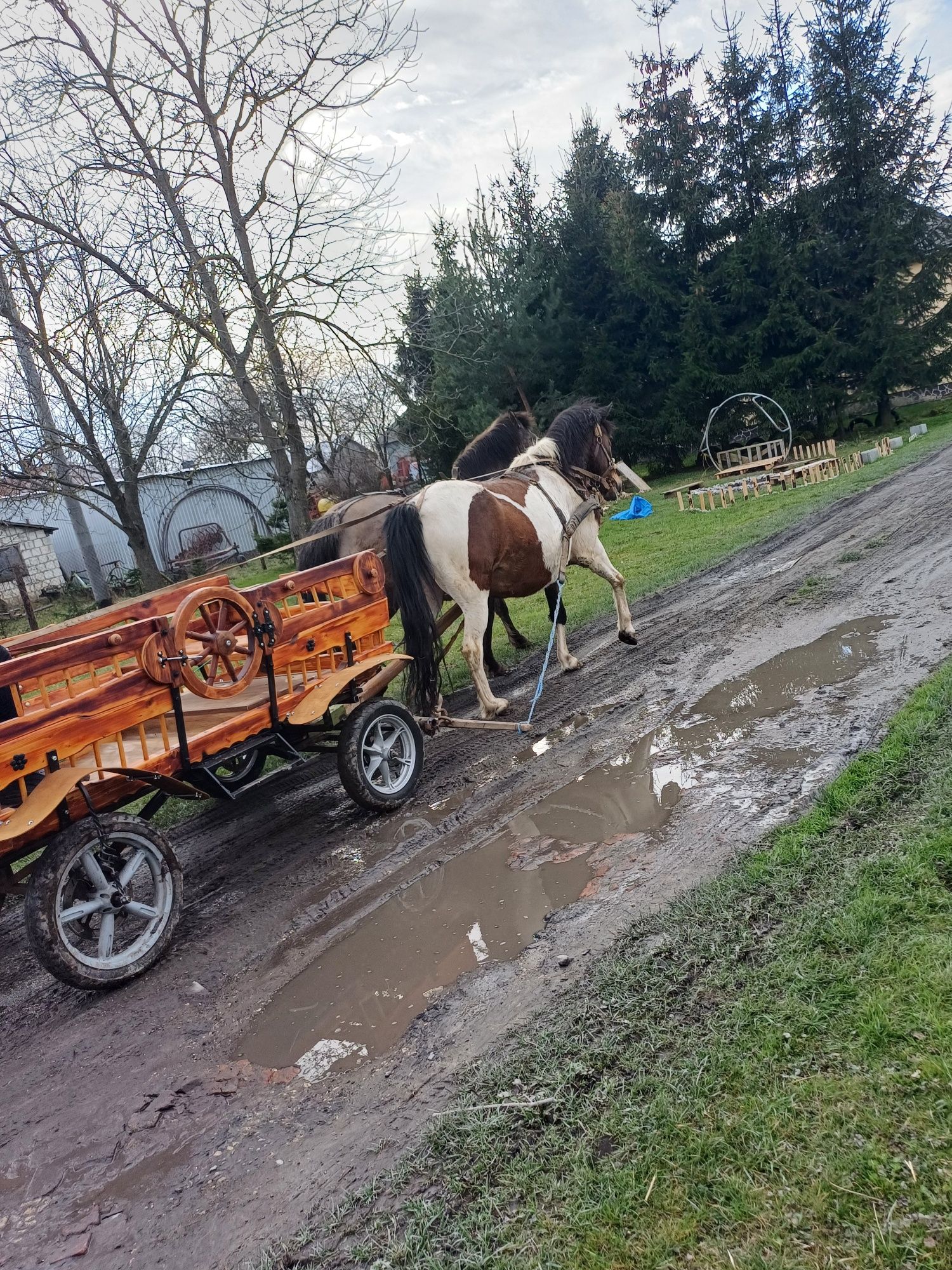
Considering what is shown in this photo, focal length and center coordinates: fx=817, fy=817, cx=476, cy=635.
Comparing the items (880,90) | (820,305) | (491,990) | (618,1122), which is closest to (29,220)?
(491,990)

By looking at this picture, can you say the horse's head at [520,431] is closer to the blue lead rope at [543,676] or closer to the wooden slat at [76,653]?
the blue lead rope at [543,676]

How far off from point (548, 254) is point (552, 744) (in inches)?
851

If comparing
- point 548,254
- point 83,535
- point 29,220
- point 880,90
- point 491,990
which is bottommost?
point 491,990

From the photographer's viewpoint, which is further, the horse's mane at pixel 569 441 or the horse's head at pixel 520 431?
the horse's head at pixel 520 431

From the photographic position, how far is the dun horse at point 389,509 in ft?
22.6

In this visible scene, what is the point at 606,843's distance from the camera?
393 centimetres

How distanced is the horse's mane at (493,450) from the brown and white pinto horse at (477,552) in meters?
0.53

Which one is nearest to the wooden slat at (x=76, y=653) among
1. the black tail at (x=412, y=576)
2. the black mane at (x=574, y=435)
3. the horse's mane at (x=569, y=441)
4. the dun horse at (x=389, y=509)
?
the black tail at (x=412, y=576)

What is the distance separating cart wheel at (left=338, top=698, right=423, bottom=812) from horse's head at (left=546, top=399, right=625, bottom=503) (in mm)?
3562

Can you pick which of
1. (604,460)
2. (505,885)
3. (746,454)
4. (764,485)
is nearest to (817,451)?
(746,454)

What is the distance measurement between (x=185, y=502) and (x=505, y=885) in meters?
29.4

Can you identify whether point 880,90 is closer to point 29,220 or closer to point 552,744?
point 29,220

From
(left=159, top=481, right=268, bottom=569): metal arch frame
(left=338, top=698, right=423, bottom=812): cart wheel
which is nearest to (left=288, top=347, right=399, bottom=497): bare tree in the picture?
(left=338, top=698, right=423, bottom=812): cart wheel

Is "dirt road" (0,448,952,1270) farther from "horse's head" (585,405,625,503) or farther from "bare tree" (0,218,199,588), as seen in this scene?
"bare tree" (0,218,199,588)
